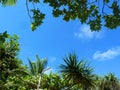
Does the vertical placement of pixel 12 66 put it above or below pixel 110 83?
below

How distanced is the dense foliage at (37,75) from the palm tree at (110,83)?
490 inches

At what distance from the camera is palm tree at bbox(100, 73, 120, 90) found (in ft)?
137

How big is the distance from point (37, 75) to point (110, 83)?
619 inches

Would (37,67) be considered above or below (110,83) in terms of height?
below

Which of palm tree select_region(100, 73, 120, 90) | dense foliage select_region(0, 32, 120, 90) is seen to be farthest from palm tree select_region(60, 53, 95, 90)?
palm tree select_region(100, 73, 120, 90)

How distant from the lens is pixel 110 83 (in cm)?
4309

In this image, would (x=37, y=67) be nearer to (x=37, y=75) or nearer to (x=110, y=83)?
(x=37, y=75)

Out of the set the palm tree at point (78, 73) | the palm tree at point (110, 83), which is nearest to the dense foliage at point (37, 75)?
the palm tree at point (78, 73)

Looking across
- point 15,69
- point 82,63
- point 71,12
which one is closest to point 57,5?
point 71,12

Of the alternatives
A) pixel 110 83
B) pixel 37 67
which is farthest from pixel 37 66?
pixel 110 83

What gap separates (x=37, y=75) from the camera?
97.0 feet

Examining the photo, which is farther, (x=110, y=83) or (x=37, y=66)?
(x=110, y=83)

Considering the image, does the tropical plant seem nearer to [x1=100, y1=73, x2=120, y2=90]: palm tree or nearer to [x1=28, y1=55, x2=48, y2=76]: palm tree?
[x1=28, y1=55, x2=48, y2=76]: palm tree

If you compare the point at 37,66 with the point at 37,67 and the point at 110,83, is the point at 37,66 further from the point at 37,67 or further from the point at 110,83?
the point at 110,83
